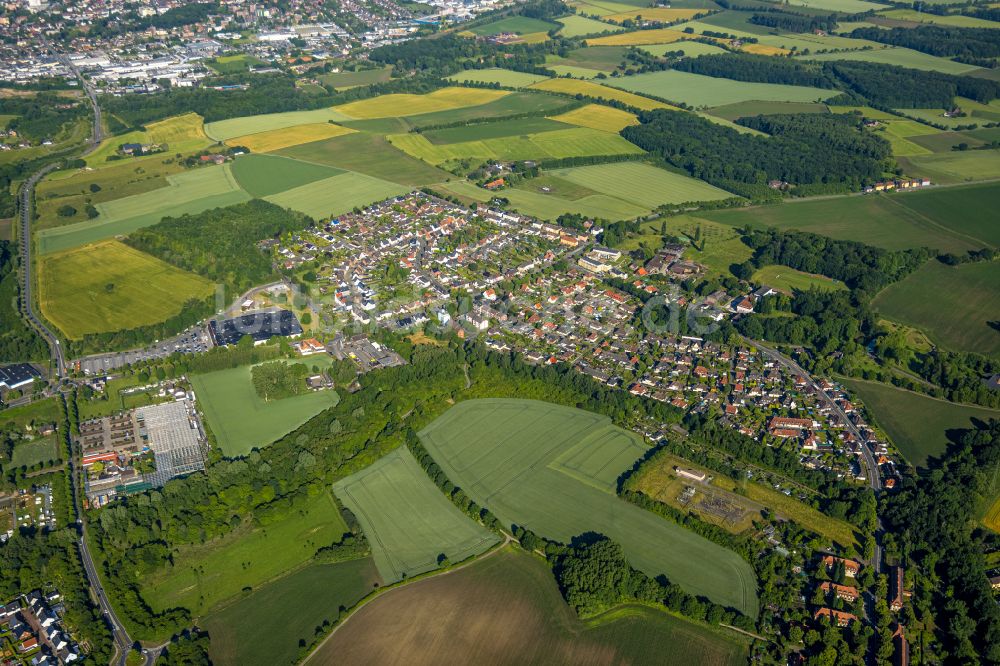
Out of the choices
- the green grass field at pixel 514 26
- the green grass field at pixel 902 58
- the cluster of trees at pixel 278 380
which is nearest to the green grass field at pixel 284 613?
the cluster of trees at pixel 278 380

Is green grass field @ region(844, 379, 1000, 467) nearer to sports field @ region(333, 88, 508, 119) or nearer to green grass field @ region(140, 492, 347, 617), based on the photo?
green grass field @ region(140, 492, 347, 617)

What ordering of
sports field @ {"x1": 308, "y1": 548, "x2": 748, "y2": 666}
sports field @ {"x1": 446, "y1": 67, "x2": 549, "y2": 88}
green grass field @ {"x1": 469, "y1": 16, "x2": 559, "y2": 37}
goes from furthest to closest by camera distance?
green grass field @ {"x1": 469, "y1": 16, "x2": 559, "y2": 37} → sports field @ {"x1": 446, "y1": 67, "x2": 549, "y2": 88} → sports field @ {"x1": 308, "y1": 548, "x2": 748, "y2": 666}

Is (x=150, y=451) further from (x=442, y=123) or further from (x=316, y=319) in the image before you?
(x=442, y=123)

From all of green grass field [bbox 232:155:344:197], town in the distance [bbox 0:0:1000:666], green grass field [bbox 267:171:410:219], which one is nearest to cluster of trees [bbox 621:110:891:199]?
town in the distance [bbox 0:0:1000:666]

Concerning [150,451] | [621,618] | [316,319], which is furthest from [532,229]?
[621,618]

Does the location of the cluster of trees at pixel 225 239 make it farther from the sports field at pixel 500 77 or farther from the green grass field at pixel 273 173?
the sports field at pixel 500 77

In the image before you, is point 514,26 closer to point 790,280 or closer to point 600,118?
→ point 600,118

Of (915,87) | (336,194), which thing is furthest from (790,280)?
(915,87)
